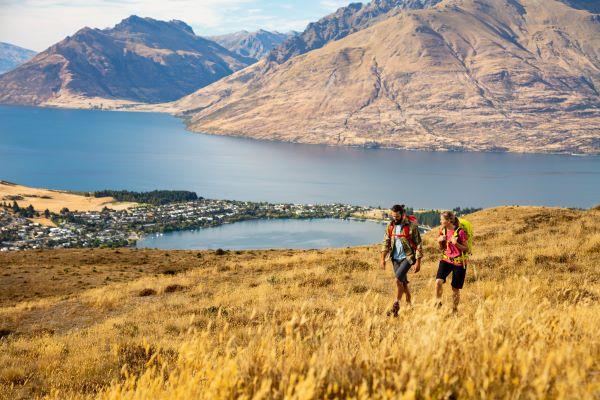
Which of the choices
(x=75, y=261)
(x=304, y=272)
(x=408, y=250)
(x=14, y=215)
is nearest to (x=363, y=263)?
(x=304, y=272)

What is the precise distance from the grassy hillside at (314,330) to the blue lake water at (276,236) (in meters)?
99.7

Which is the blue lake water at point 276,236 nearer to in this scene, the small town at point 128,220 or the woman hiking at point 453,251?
the small town at point 128,220

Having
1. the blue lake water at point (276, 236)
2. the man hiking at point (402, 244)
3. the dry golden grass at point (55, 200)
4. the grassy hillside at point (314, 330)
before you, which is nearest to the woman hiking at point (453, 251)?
the man hiking at point (402, 244)

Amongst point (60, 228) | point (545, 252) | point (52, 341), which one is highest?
point (545, 252)

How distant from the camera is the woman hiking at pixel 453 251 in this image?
12.4m

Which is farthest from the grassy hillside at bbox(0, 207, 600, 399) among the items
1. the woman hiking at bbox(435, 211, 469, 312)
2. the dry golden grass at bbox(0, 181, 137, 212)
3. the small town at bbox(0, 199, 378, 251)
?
the dry golden grass at bbox(0, 181, 137, 212)

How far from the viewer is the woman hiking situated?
1239cm

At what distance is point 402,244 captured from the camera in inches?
520

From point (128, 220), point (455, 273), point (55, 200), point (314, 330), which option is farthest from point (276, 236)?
point (314, 330)

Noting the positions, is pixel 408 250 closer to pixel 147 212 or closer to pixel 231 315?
pixel 231 315

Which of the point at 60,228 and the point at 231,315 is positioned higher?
the point at 231,315

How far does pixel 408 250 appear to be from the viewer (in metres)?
13.1

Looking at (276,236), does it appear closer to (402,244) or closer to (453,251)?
(402,244)

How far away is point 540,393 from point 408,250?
9.06 m
